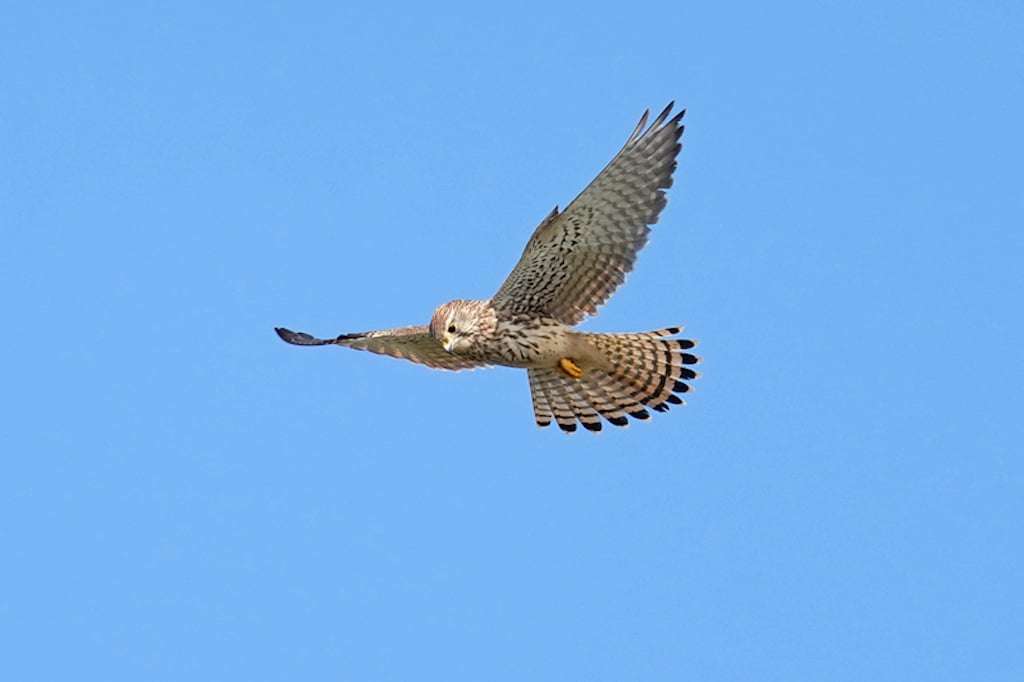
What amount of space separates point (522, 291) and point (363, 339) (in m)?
1.64

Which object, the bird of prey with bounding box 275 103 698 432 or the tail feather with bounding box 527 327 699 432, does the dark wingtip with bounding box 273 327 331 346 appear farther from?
the tail feather with bounding box 527 327 699 432

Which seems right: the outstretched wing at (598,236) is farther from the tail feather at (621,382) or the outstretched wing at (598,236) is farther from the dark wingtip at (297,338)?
the dark wingtip at (297,338)

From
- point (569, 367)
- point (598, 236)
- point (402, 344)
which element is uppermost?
point (402, 344)

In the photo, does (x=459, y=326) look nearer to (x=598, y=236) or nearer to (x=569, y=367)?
(x=569, y=367)

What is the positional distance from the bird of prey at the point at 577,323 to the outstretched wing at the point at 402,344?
1 centimetres

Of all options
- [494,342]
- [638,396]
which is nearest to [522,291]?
[494,342]

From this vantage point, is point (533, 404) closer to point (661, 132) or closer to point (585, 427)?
point (585, 427)

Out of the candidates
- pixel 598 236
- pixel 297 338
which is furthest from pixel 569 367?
pixel 297 338

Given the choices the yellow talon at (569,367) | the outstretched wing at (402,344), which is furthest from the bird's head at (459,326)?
the yellow talon at (569,367)

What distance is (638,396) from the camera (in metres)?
14.4

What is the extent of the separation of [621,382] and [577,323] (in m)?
0.85

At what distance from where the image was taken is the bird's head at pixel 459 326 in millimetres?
13688

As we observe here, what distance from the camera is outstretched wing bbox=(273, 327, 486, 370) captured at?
47.7 ft

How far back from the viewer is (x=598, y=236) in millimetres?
13305
